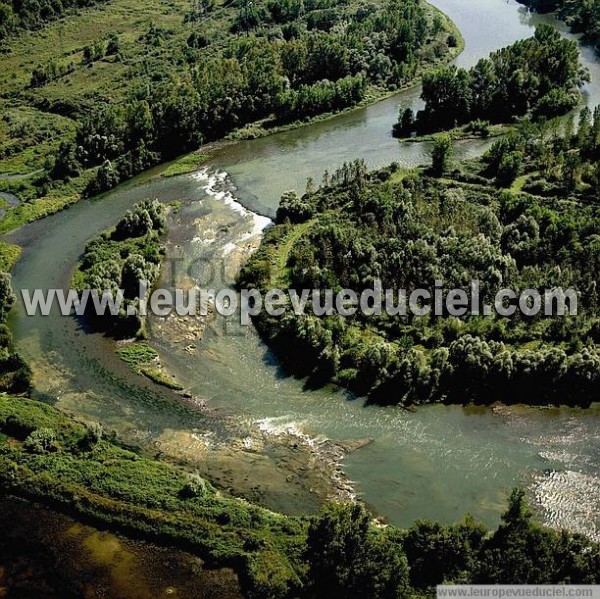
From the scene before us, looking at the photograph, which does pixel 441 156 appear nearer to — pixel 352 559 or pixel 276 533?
pixel 276 533

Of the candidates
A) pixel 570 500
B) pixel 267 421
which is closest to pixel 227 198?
pixel 267 421

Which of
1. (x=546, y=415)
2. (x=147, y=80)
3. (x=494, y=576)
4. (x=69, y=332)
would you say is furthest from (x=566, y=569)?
(x=147, y=80)

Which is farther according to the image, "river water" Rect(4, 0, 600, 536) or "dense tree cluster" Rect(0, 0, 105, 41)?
"dense tree cluster" Rect(0, 0, 105, 41)

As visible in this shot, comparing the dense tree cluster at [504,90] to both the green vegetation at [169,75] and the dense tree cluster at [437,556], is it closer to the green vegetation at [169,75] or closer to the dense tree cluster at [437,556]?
the green vegetation at [169,75]

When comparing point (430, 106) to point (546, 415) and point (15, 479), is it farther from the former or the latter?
point (15, 479)

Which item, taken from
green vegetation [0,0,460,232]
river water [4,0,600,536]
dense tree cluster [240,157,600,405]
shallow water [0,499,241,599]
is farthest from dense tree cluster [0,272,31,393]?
green vegetation [0,0,460,232]

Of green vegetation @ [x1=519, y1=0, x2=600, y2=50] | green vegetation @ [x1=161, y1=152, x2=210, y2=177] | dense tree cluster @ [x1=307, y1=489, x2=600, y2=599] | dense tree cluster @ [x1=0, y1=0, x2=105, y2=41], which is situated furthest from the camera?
dense tree cluster @ [x1=0, y1=0, x2=105, y2=41]

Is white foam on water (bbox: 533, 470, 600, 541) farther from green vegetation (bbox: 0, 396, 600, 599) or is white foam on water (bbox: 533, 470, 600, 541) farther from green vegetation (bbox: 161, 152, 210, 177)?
green vegetation (bbox: 161, 152, 210, 177)
